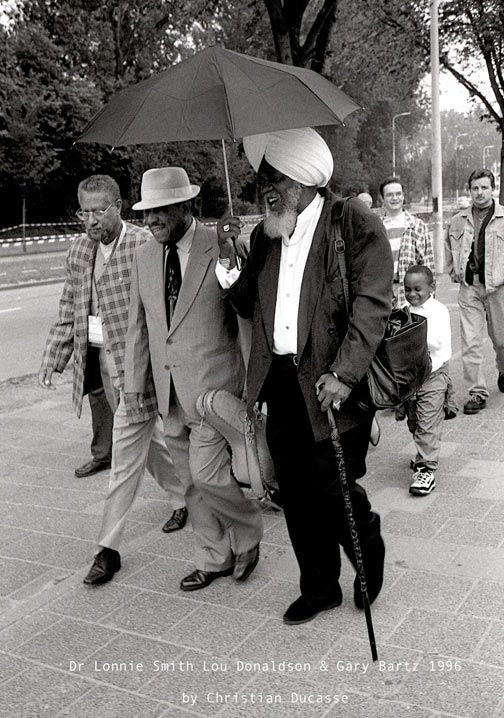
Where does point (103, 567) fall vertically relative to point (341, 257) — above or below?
below

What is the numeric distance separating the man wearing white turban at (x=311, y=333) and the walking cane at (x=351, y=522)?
59 millimetres

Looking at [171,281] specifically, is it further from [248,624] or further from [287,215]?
[248,624]

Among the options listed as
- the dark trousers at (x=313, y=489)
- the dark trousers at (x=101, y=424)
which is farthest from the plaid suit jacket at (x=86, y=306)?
the dark trousers at (x=313, y=489)

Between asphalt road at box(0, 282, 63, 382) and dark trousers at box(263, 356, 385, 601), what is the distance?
624cm

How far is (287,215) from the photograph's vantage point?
321 centimetres

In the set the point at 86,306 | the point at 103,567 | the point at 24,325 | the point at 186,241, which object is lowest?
the point at 24,325

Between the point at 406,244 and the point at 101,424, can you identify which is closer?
the point at 101,424

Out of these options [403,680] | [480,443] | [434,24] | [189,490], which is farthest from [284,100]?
[434,24]

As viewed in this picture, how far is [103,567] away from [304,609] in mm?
1042

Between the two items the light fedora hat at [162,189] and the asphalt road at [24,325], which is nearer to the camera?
the light fedora hat at [162,189]

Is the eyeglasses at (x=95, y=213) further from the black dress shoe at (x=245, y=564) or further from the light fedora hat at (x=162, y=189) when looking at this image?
the black dress shoe at (x=245, y=564)

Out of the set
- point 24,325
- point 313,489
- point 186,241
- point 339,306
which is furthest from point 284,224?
point 24,325

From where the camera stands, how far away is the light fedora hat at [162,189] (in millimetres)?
3660

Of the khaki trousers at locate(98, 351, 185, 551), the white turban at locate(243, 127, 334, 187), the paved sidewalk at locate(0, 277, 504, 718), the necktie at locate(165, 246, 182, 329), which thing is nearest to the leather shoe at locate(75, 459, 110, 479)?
the paved sidewalk at locate(0, 277, 504, 718)
